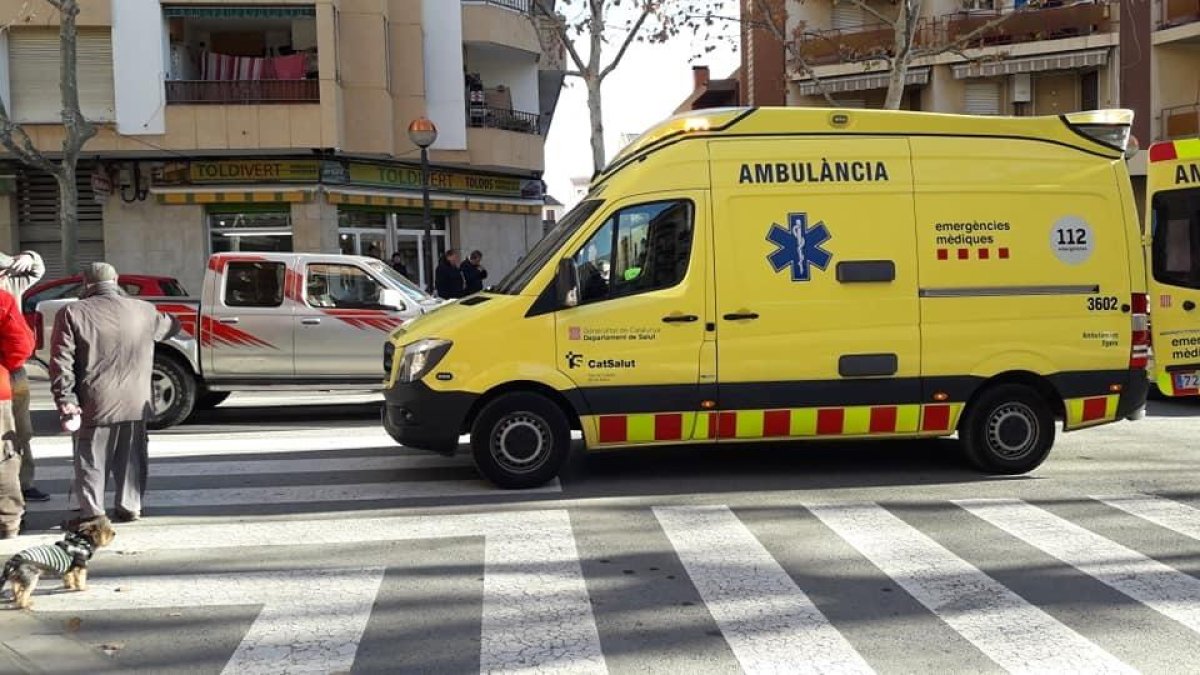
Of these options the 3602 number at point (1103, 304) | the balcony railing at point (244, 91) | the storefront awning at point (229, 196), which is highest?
the balcony railing at point (244, 91)

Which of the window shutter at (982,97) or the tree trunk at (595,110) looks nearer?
the tree trunk at (595,110)

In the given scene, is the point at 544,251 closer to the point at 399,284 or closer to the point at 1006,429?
the point at 1006,429

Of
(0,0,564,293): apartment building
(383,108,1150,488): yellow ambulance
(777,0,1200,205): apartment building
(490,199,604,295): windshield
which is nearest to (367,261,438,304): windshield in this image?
(383,108,1150,488): yellow ambulance

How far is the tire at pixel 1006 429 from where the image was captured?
7738 mm

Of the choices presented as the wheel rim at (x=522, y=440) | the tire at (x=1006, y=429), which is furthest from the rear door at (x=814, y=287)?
the wheel rim at (x=522, y=440)

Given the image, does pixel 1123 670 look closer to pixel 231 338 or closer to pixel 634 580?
pixel 634 580

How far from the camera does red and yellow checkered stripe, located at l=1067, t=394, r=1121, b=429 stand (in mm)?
7762

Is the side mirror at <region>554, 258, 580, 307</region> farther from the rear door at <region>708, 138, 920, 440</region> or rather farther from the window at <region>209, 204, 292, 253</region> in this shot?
the window at <region>209, 204, 292, 253</region>

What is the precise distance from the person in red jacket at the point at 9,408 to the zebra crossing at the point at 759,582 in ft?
0.66

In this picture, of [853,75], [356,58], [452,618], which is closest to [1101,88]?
[853,75]

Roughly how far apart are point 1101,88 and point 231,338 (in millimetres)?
24591

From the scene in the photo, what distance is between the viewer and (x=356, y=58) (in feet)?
78.8

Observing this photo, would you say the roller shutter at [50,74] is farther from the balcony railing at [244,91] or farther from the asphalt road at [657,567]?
the asphalt road at [657,567]

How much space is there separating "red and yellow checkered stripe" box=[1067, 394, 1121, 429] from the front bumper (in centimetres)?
454
